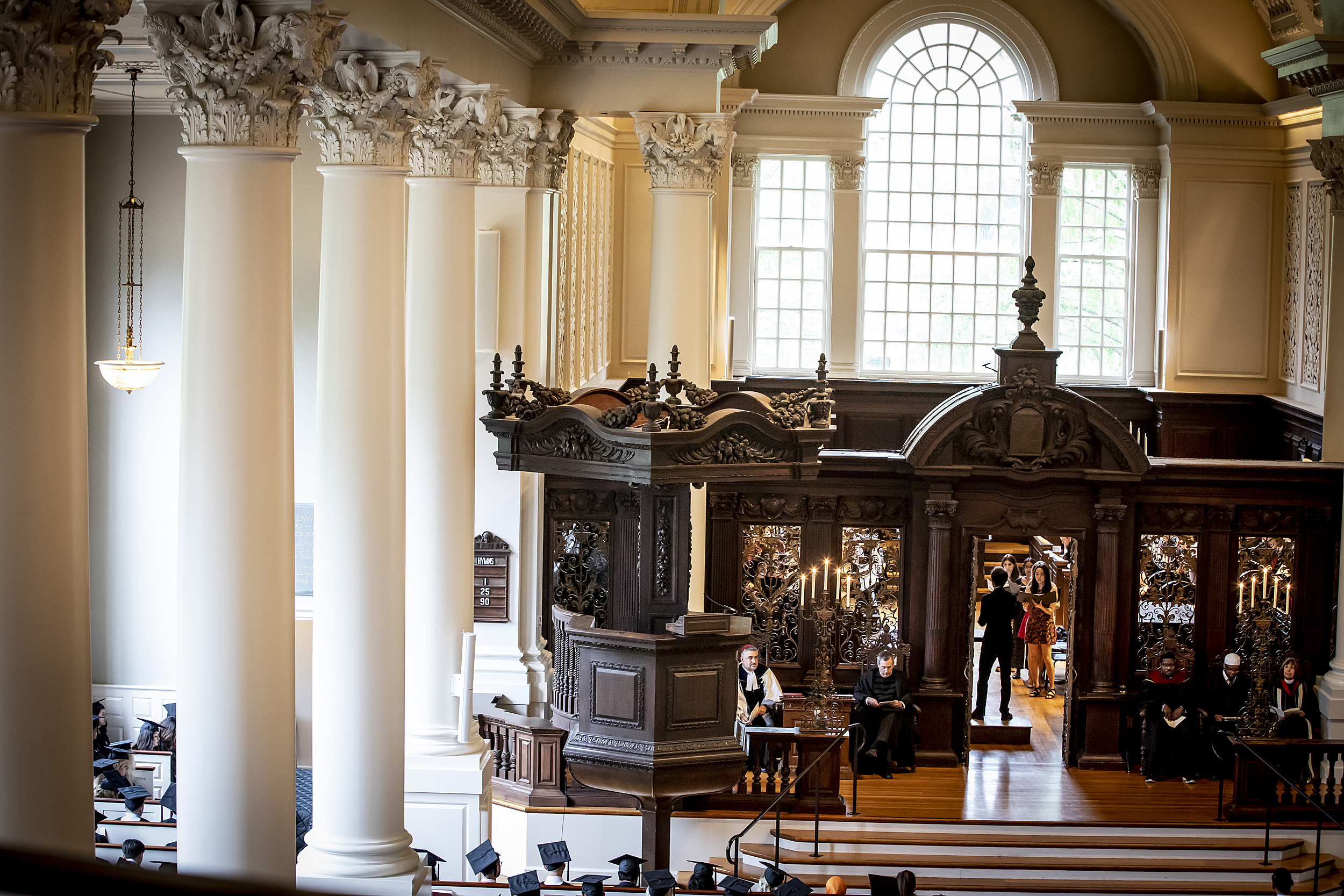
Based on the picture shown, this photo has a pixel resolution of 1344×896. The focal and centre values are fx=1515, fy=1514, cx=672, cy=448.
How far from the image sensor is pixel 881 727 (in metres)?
14.5

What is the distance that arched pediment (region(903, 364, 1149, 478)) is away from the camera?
14641 mm

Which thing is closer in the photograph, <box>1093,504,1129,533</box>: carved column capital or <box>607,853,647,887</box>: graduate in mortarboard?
<box>607,853,647,887</box>: graduate in mortarboard

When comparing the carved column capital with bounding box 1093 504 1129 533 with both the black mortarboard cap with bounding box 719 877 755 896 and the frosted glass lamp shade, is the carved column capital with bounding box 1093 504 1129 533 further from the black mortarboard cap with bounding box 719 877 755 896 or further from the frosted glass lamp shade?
the frosted glass lamp shade

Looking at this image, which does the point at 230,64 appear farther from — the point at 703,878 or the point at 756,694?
the point at 756,694

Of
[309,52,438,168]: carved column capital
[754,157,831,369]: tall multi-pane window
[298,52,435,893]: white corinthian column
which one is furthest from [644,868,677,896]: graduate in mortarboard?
[754,157,831,369]: tall multi-pane window

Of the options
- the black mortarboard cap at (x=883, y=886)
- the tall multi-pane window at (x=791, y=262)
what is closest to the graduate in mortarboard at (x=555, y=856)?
the black mortarboard cap at (x=883, y=886)

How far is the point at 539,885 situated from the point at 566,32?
7.14 m

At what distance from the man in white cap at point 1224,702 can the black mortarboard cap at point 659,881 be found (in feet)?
21.5

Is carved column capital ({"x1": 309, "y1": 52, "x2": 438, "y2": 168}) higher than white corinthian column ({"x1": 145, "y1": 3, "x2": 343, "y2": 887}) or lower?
higher

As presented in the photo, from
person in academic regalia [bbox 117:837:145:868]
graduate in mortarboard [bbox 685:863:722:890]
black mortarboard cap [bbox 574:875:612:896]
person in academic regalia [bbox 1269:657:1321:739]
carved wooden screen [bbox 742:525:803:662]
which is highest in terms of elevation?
carved wooden screen [bbox 742:525:803:662]

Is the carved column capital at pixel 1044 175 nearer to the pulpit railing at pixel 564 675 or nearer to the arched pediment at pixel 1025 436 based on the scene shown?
the arched pediment at pixel 1025 436

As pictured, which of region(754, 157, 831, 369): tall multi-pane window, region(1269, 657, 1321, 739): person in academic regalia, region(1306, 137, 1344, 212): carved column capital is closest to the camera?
region(1269, 657, 1321, 739): person in academic regalia

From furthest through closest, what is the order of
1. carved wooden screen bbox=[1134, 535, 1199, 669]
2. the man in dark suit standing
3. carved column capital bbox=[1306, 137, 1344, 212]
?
carved column capital bbox=[1306, 137, 1344, 212] < the man in dark suit standing < carved wooden screen bbox=[1134, 535, 1199, 669]

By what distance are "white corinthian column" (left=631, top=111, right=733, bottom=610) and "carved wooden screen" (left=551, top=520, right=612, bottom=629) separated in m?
0.89
